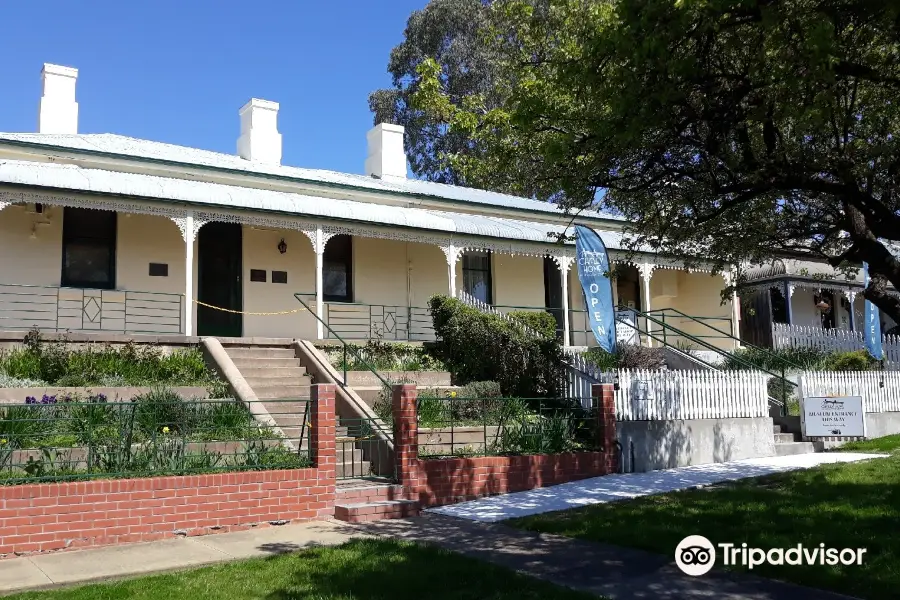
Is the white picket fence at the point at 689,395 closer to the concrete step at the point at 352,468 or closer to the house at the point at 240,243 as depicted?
the house at the point at 240,243

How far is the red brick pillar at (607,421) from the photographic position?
13.3 metres

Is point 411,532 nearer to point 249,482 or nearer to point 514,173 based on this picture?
point 249,482

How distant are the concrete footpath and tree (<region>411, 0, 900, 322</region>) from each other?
167 inches

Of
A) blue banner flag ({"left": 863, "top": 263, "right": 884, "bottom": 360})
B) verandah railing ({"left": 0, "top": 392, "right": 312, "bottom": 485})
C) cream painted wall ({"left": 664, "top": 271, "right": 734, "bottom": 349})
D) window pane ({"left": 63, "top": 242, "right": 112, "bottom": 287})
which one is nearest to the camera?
verandah railing ({"left": 0, "top": 392, "right": 312, "bottom": 485})

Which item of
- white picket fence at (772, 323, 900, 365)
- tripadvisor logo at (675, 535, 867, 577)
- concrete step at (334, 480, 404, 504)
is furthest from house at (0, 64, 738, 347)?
tripadvisor logo at (675, 535, 867, 577)

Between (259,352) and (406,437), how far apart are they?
527cm

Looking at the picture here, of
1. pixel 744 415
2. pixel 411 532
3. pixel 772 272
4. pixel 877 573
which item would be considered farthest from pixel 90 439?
pixel 772 272

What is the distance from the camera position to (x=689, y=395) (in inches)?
576

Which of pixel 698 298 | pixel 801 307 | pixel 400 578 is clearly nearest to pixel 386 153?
pixel 698 298

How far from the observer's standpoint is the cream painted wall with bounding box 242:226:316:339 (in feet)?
61.3

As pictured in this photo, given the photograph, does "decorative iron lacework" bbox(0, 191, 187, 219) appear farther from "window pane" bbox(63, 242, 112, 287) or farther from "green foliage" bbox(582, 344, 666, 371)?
"green foliage" bbox(582, 344, 666, 371)

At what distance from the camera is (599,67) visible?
346 inches

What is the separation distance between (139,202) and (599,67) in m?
10.4

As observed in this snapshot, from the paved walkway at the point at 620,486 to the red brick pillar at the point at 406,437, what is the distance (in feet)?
1.83
